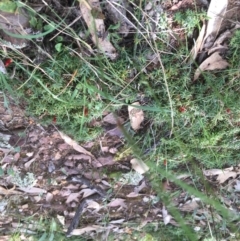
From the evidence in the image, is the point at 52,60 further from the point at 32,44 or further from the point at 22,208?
the point at 22,208

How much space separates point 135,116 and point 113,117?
109 millimetres

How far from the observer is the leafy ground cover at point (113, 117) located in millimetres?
1698

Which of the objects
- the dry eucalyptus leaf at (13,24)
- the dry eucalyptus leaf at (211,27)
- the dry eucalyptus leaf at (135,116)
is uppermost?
the dry eucalyptus leaf at (13,24)

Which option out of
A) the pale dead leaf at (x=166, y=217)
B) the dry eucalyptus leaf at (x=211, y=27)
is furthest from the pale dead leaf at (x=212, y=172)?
the dry eucalyptus leaf at (x=211, y=27)

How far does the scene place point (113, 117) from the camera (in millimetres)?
1868

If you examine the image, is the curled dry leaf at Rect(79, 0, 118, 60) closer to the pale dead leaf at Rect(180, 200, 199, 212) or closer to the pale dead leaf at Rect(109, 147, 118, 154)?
the pale dead leaf at Rect(109, 147, 118, 154)

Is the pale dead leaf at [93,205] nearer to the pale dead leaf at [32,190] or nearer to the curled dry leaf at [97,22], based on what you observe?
the pale dead leaf at [32,190]

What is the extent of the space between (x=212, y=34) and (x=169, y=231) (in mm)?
1086

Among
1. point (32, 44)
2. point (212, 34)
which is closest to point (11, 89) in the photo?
point (32, 44)

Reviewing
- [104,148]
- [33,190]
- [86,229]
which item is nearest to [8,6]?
[104,148]

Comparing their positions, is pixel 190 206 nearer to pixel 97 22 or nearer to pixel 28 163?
pixel 28 163

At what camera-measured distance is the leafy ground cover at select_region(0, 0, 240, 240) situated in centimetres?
170

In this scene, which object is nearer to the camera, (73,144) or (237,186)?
(73,144)

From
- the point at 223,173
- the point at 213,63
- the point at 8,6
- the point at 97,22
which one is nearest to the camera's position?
the point at 8,6
